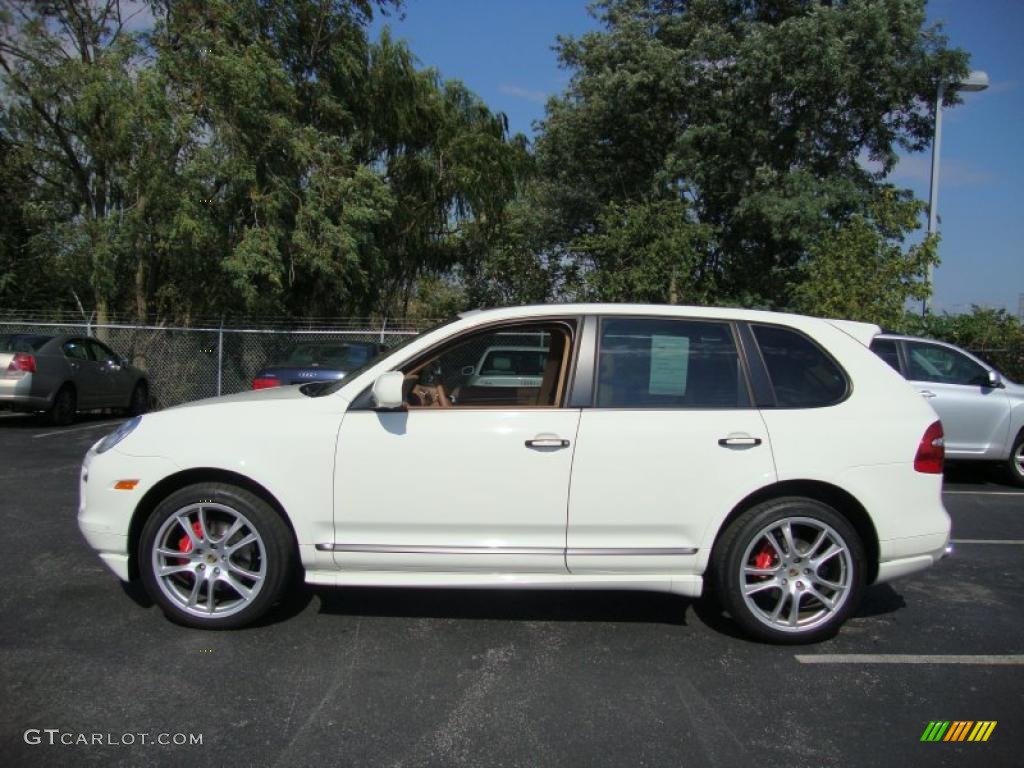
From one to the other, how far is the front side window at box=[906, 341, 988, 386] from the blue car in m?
6.63

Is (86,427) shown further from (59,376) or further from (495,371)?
(495,371)

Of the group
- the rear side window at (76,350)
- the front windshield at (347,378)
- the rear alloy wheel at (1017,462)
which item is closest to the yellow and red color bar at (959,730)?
the front windshield at (347,378)

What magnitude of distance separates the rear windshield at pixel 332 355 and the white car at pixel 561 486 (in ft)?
24.4

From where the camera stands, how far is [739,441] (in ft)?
13.0

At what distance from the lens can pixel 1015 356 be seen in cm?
1354

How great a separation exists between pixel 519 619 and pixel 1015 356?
41.5 feet

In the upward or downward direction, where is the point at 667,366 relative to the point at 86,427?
upward

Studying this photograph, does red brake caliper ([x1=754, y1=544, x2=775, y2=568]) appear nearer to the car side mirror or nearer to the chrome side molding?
the chrome side molding

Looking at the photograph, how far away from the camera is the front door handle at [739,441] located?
3.95 m

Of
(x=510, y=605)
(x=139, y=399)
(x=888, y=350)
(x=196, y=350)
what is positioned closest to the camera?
(x=510, y=605)

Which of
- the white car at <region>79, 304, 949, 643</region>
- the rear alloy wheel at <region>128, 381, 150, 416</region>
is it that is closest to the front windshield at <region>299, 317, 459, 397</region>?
the white car at <region>79, 304, 949, 643</region>

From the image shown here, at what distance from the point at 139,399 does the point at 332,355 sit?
209 inches

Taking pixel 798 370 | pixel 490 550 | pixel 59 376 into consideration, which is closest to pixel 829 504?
pixel 798 370
